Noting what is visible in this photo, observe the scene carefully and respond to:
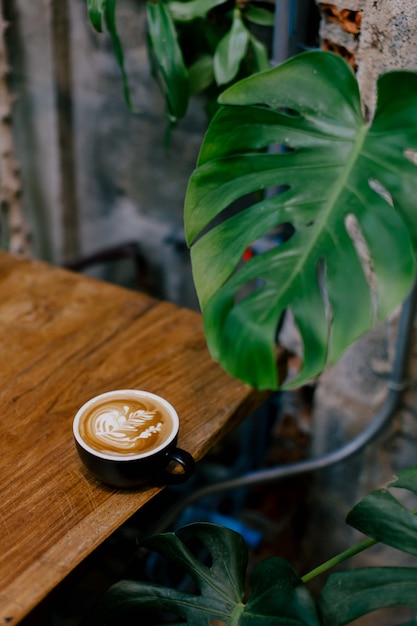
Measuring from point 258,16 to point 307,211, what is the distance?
648 mm

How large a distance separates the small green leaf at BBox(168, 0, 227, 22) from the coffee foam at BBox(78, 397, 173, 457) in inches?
30.9

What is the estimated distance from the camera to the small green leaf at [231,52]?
1.27 m

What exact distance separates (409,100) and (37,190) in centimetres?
143

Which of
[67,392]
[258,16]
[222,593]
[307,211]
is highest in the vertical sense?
[258,16]

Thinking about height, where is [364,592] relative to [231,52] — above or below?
below

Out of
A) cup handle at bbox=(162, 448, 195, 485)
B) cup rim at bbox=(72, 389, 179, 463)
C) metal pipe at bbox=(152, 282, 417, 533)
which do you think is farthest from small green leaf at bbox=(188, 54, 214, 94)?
cup handle at bbox=(162, 448, 195, 485)

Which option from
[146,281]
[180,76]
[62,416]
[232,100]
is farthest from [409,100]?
[146,281]

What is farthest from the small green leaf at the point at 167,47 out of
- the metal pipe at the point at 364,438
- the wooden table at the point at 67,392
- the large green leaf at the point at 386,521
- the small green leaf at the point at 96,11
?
the large green leaf at the point at 386,521

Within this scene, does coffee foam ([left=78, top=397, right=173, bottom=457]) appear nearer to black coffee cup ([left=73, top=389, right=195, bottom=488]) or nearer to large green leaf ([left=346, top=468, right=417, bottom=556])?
black coffee cup ([left=73, top=389, right=195, bottom=488])

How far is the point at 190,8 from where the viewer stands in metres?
1.29

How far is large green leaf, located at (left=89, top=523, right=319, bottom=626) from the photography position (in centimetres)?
85

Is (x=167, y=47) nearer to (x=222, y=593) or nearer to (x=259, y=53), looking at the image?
(x=259, y=53)

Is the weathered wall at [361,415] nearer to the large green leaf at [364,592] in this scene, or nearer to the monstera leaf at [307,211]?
the monstera leaf at [307,211]

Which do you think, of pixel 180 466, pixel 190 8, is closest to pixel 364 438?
pixel 180 466
